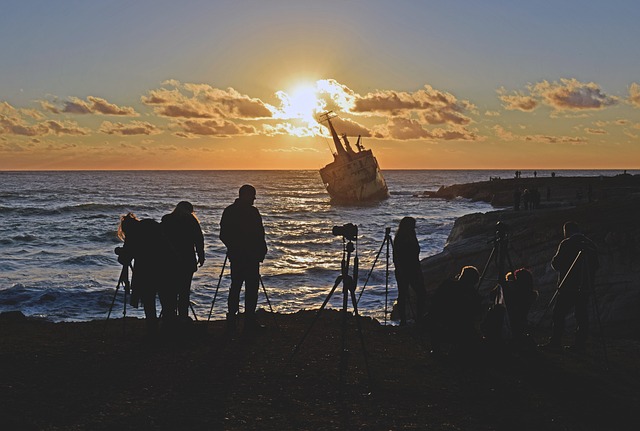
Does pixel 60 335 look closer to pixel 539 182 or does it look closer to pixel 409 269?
pixel 409 269

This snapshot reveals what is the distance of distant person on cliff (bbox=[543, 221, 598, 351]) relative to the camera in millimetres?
8555

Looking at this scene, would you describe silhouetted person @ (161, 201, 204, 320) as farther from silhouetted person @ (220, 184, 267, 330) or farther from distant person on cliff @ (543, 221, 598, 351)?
distant person on cliff @ (543, 221, 598, 351)

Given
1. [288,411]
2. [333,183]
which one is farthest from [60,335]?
[333,183]

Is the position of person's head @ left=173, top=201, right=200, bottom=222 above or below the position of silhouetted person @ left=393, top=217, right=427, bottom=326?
above

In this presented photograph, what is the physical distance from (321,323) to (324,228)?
35100mm

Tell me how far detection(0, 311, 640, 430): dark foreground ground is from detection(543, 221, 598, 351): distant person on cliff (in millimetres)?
450

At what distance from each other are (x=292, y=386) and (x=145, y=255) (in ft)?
9.62

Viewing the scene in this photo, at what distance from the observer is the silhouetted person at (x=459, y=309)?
7.59 meters

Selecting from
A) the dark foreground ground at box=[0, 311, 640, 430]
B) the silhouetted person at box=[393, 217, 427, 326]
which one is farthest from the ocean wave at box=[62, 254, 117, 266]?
the silhouetted person at box=[393, 217, 427, 326]

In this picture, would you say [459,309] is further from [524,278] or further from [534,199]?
[534,199]

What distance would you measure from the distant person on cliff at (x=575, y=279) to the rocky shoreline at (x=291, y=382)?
0.47 metres

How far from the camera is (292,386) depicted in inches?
269

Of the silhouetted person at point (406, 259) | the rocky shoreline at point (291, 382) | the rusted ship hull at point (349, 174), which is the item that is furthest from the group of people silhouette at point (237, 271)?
the rusted ship hull at point (349, 174)

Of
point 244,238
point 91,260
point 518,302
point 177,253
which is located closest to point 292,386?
point 244,238
